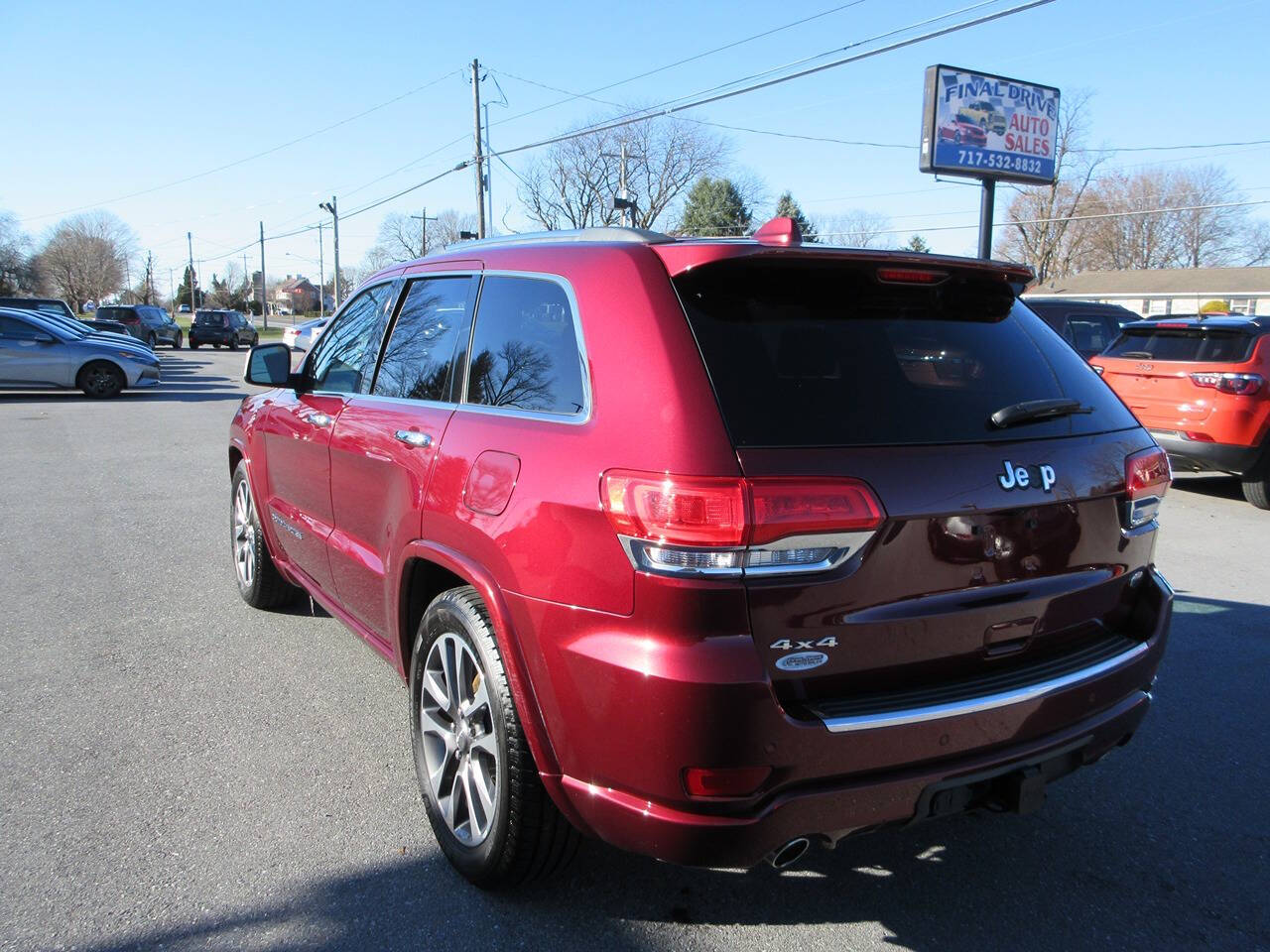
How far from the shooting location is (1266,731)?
401 cm

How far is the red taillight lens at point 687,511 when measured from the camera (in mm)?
2148

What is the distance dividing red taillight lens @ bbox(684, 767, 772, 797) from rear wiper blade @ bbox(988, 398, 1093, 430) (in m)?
1.11

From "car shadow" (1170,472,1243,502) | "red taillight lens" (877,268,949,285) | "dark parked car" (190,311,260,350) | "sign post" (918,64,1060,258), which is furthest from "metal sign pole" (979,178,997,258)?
"dark parked car" (190,311,260,350)

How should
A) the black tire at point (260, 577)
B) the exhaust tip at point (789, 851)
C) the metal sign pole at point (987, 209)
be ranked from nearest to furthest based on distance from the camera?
the exhaust tip at point (789, 851), the black tire at point (260, 577), the metal sign pole at point (987, 209)

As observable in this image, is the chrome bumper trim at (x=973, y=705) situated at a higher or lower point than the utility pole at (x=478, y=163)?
lower

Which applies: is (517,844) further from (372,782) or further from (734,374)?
(734,374)

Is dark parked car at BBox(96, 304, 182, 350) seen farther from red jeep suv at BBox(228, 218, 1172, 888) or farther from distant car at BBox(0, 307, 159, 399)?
red jeep suv at BBox(228, 218, 1172, 888)

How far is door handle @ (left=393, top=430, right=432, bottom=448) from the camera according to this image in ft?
10.3

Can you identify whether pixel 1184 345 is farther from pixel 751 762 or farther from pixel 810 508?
pixel 751 762

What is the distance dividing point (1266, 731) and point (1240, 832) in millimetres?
984

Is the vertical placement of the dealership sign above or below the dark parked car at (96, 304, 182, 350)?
above

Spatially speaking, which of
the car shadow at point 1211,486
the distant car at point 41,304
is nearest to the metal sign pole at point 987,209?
the car shadow at point 1211,486

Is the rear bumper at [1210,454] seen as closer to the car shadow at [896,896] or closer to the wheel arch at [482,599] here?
the car shadow at [896,896]

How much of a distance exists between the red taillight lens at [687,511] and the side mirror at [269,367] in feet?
9.17
